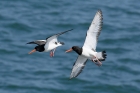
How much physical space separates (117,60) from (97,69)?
1.16 m

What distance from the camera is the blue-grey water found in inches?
985

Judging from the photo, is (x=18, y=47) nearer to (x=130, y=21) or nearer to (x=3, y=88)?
(x=3, y=88)

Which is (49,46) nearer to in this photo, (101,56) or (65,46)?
(101,56)

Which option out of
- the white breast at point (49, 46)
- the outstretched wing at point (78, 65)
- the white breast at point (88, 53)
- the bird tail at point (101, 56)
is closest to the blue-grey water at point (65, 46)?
the outstretched wing at point (78, 65)

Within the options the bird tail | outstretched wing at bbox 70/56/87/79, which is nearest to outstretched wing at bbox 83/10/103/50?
the bird tail

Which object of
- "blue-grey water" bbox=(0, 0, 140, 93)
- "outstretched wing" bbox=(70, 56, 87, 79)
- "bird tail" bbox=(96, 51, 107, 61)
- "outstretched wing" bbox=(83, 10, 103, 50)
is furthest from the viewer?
"blue-grey water" bbox=(0, 0, 140, 93)

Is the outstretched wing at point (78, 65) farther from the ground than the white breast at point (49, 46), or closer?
closer

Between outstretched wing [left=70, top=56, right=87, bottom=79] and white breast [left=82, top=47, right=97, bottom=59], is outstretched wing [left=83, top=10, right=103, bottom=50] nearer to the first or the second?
white breast [left=82, top=47, right=97, bottom=59]

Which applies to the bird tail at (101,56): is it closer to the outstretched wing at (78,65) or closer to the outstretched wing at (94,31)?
the outstretched wing at (94,31)

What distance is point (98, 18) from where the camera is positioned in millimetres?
13664

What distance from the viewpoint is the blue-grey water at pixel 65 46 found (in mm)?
25016

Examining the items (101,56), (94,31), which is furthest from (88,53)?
(94,31)

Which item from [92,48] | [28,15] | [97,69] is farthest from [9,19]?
[92,48]

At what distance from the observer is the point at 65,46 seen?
2659cm
